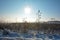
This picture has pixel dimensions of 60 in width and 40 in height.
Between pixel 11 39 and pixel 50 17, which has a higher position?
pixel 50 17

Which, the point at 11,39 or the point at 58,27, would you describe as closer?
the point at 11,39

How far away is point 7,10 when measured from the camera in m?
2.24

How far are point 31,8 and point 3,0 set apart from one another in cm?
60

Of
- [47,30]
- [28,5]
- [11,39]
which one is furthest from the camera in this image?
[47,30]

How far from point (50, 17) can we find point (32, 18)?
0.38 meters

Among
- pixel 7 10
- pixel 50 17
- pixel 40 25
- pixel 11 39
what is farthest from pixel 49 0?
pixel 11 39

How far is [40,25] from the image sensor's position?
2656 mm

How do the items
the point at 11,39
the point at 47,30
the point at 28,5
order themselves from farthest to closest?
the point at 47,30 < the point at 28,5 < the point at 11,39

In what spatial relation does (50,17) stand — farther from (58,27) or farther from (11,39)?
(11,39)

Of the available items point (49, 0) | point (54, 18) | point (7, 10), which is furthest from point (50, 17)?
point (7, 10)

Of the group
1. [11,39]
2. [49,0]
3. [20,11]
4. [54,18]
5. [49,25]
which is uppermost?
[49,0]

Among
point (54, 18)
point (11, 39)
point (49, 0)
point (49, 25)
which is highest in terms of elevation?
point (49, 0)

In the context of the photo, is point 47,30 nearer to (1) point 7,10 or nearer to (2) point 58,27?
(2) point 58,27

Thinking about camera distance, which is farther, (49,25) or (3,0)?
(49,25)
